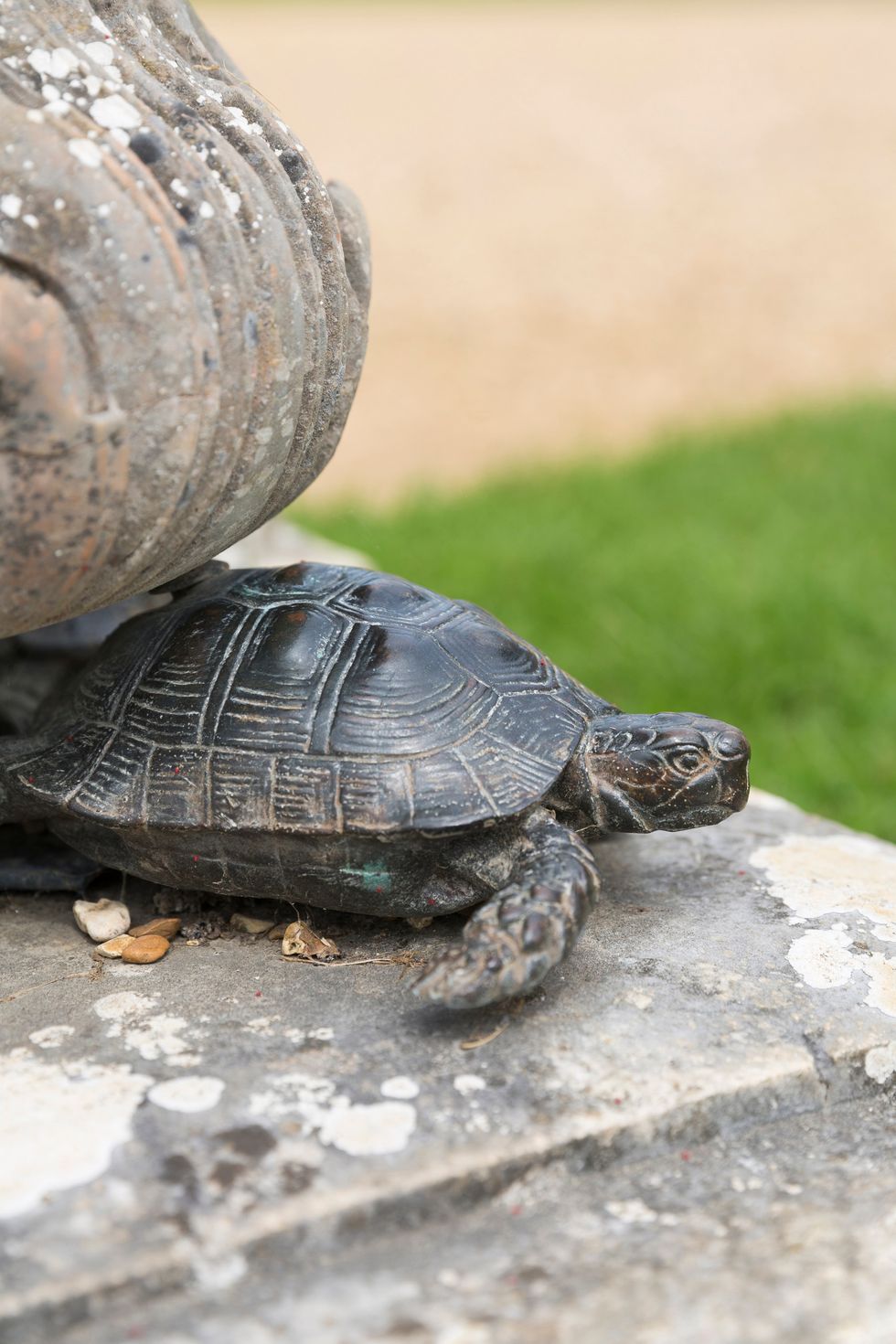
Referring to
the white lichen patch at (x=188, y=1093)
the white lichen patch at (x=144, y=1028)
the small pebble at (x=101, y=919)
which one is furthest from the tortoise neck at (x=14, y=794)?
the white lichen patch at (x=188, y=1093)

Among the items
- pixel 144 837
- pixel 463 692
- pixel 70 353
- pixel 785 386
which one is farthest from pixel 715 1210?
pixel 785 386

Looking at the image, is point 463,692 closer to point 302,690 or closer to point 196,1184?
point 302,690

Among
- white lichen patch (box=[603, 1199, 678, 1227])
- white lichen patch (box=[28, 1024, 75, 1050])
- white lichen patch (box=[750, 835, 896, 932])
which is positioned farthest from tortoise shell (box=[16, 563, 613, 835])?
white lichen patch (box=[603, 1199, 678, 1227])

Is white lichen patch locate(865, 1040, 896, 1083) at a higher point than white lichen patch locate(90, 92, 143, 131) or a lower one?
lower

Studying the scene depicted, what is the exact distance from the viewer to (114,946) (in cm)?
249

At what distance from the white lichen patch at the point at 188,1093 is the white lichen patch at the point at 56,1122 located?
0.03m

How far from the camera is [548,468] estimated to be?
7762 mm

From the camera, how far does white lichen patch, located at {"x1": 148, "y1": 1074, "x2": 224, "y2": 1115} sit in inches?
79.9

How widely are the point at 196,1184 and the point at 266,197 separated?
1.46 meters

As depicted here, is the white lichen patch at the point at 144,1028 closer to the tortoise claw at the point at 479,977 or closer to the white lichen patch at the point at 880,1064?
the tortoise claw at the point at 479,977

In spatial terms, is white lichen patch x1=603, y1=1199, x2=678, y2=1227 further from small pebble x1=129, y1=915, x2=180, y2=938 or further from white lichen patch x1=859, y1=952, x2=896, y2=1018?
small pebble x1=129, y1=915, x2=180, y2=938

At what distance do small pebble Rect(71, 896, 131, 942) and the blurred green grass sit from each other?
7.81 feet

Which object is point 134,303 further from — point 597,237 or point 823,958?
point 597,237

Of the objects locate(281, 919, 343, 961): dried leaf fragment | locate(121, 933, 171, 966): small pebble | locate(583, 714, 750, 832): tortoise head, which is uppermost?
locate(583, 714, 750, 832): tortoise head
